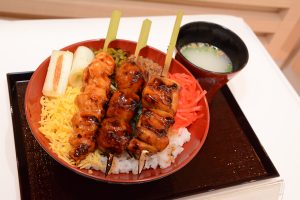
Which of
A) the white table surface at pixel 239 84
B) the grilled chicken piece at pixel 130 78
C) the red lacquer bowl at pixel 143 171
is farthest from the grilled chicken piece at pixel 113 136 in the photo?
the white table surface at pixel 239 84

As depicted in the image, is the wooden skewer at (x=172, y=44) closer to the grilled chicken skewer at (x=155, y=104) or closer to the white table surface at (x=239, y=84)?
the grilled chicken skewer at (x=155, y=104)

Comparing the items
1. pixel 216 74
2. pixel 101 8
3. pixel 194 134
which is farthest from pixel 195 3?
pixel 194 134

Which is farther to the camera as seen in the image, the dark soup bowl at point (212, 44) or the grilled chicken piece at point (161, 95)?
the dark soup bowl at point (212, 44)

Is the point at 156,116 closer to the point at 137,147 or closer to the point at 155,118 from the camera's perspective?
the point at 155,118

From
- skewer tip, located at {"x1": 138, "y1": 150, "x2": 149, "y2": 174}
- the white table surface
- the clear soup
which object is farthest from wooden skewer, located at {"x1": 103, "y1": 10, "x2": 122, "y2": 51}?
skewer tip, located at {"x1": 138, "y1": 150, "x2": 149, "y2": 174}

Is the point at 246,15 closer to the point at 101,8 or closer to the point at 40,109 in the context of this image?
the point at 101,8

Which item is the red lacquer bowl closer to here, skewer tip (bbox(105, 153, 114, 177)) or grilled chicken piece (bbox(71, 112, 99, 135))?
skewer tip (bbox(105, 153, 114, 177))
